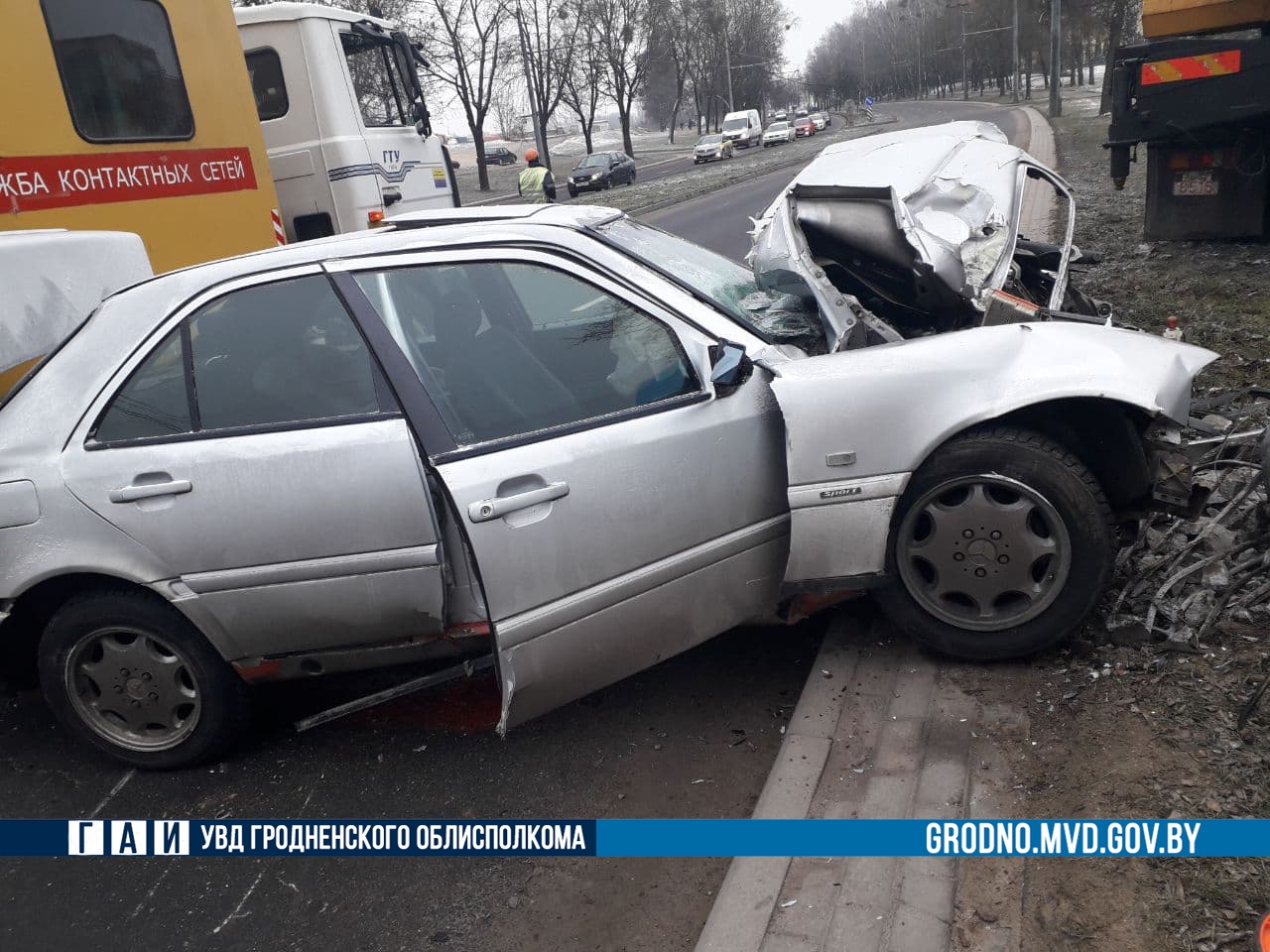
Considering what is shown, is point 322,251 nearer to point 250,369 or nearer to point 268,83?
point 250,369

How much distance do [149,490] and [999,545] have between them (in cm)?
276

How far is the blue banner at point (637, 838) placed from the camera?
2.49 metres

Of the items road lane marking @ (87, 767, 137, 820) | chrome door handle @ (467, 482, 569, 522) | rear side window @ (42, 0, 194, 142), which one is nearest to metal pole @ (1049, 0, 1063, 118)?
rear side window @ (42, 0, 194, 142)

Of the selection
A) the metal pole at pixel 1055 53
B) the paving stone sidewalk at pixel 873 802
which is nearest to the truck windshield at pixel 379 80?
the paving stone sidewalk at pixel 873 802

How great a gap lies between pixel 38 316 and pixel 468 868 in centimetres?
307

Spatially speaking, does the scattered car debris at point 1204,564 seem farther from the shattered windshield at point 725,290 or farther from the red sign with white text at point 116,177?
the red sign with white text at point 116,177

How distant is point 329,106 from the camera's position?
947 centimetres

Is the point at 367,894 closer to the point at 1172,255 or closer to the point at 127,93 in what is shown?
the point at 127,93

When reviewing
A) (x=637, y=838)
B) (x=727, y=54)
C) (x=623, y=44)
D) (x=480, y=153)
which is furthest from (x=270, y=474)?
(x=727, y=54)

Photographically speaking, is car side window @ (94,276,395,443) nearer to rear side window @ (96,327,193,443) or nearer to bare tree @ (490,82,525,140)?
rear side window @ (96,327,193,443)

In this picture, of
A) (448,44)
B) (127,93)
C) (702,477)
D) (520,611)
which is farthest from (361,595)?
(448,44)

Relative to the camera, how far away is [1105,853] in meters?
2.50

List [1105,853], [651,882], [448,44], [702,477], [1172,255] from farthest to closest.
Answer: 1. [448,44]
2. [1172,255]
3. [702,477]
4. [651,882]
5. [1105,853]

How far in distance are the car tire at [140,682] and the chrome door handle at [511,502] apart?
123cm
